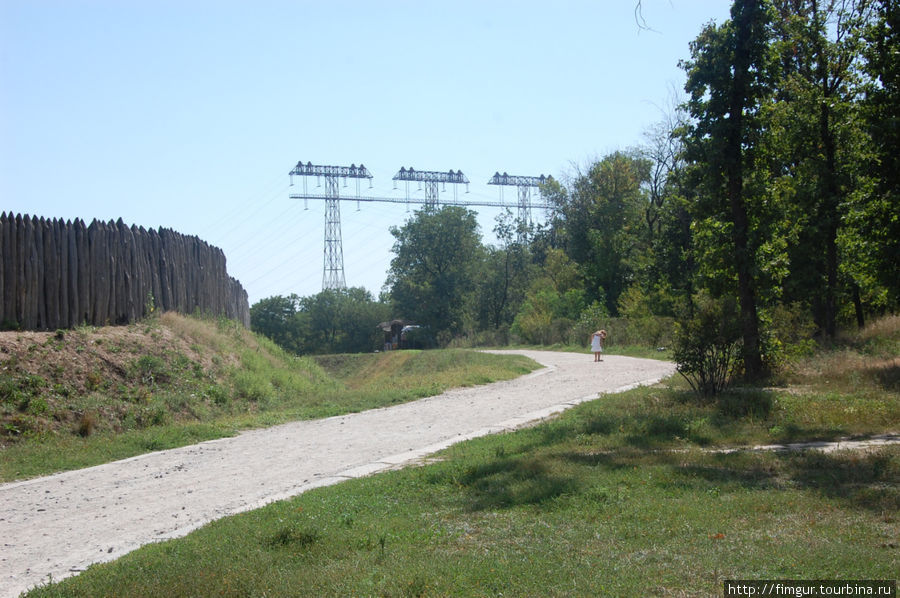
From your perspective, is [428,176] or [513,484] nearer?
[513,484]

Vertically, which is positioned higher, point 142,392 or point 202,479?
point 142,392

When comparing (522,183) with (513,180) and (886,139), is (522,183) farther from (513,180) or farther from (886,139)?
(886,139)

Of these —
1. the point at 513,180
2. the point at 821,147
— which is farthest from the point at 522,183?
the point at 821,147

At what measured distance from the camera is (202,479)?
9.66 metres

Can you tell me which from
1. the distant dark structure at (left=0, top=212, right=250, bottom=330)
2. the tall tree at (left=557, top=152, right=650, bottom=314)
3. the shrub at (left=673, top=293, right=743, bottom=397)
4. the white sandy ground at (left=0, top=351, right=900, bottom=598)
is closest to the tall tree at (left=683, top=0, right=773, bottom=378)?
the shrub at (left=673, top=293, right=743, bottom=397)

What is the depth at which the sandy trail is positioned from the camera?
6871 mm

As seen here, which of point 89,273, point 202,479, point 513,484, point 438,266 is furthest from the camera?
point 438,266

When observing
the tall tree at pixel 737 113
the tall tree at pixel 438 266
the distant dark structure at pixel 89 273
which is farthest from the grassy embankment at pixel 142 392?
the tall tree at pixel 438 266

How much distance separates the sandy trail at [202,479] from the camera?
6.87 m

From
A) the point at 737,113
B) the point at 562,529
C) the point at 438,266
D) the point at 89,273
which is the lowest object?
the point at 562,529

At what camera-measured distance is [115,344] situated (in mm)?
15344

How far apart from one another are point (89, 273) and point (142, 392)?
10.6 feet

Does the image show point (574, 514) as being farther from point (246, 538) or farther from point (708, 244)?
point (708, 244)

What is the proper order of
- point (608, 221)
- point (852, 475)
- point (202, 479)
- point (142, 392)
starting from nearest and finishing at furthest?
point (852, 475) < point (202, 479) < point (142, 392) < point (608, 221)
